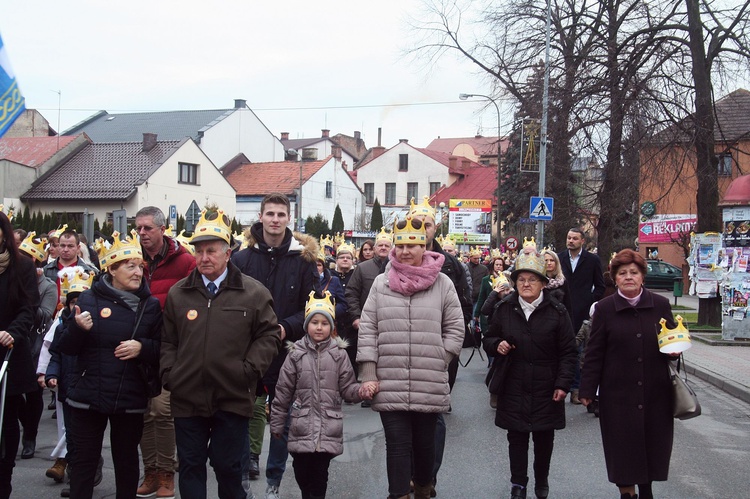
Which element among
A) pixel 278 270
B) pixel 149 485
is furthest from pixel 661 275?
pixel 149 485

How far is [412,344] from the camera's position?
212 inches

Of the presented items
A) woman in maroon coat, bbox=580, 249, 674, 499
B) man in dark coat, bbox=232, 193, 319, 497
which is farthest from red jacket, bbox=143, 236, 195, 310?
woman in maroon coat, bbox=580, 249, 674, 499

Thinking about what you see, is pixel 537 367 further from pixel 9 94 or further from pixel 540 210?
pixel 540 210

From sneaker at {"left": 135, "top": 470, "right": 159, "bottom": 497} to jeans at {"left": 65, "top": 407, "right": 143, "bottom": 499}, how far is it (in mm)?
904

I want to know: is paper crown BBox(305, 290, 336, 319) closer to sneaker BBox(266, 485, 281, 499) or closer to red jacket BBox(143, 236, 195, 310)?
red jacket BBox(143, 236, 195, 310)

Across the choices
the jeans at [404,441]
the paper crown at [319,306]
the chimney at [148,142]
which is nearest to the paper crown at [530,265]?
the jeans at [404,441]

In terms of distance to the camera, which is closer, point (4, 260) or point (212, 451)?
point (212, 451)

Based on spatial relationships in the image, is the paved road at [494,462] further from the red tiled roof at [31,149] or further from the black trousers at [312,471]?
the red tiled roof at [31,149]

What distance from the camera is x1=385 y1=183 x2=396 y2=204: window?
77.9 metres

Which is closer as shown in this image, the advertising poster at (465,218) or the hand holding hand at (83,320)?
the hand holding hand at (83,320)

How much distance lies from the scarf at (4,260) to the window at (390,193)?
72.5 meters

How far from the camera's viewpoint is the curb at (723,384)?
11.2 meters

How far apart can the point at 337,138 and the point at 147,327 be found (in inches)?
3470

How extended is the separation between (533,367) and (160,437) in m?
2.79
